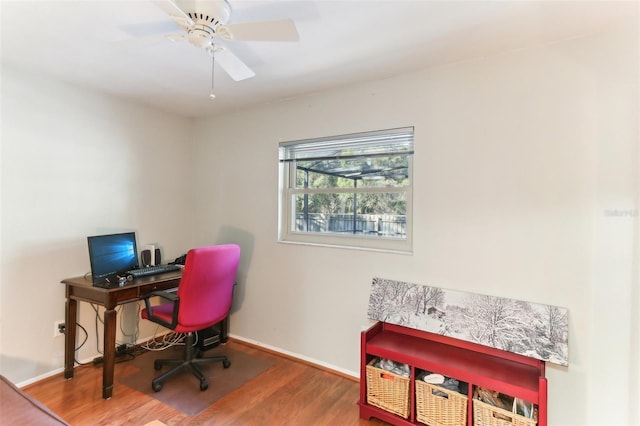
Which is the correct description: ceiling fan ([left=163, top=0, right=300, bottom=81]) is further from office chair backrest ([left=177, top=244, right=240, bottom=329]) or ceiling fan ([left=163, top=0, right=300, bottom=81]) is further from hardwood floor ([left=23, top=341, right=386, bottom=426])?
hardwood floor ([left=23, top=341, right=386, bottom=426])

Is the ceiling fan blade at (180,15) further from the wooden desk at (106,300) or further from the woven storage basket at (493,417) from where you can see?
the woven storage basket at (493,417)

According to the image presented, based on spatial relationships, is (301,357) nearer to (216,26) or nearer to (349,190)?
(349,190)

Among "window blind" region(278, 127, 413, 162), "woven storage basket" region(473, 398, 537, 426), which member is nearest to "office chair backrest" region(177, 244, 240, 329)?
"window blind" region(278, 127, 413, 162)

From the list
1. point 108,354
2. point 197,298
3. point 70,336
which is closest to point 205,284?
point 197,298

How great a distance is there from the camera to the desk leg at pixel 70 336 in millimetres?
2465

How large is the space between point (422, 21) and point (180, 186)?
2.79 m

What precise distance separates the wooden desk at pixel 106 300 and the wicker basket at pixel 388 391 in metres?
1.69

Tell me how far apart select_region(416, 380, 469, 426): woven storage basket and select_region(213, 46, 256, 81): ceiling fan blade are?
2.07m

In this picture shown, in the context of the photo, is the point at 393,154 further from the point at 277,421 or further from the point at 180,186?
the point at 180,186

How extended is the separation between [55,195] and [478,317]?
3144mm

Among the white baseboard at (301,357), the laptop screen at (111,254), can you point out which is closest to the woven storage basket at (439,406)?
the white baseboard at (301,357)

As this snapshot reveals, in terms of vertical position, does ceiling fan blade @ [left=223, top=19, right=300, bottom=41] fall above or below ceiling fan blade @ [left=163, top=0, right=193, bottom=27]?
above

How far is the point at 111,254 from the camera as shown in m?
2.61

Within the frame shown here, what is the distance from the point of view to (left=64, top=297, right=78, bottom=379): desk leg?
→ 2465mm
